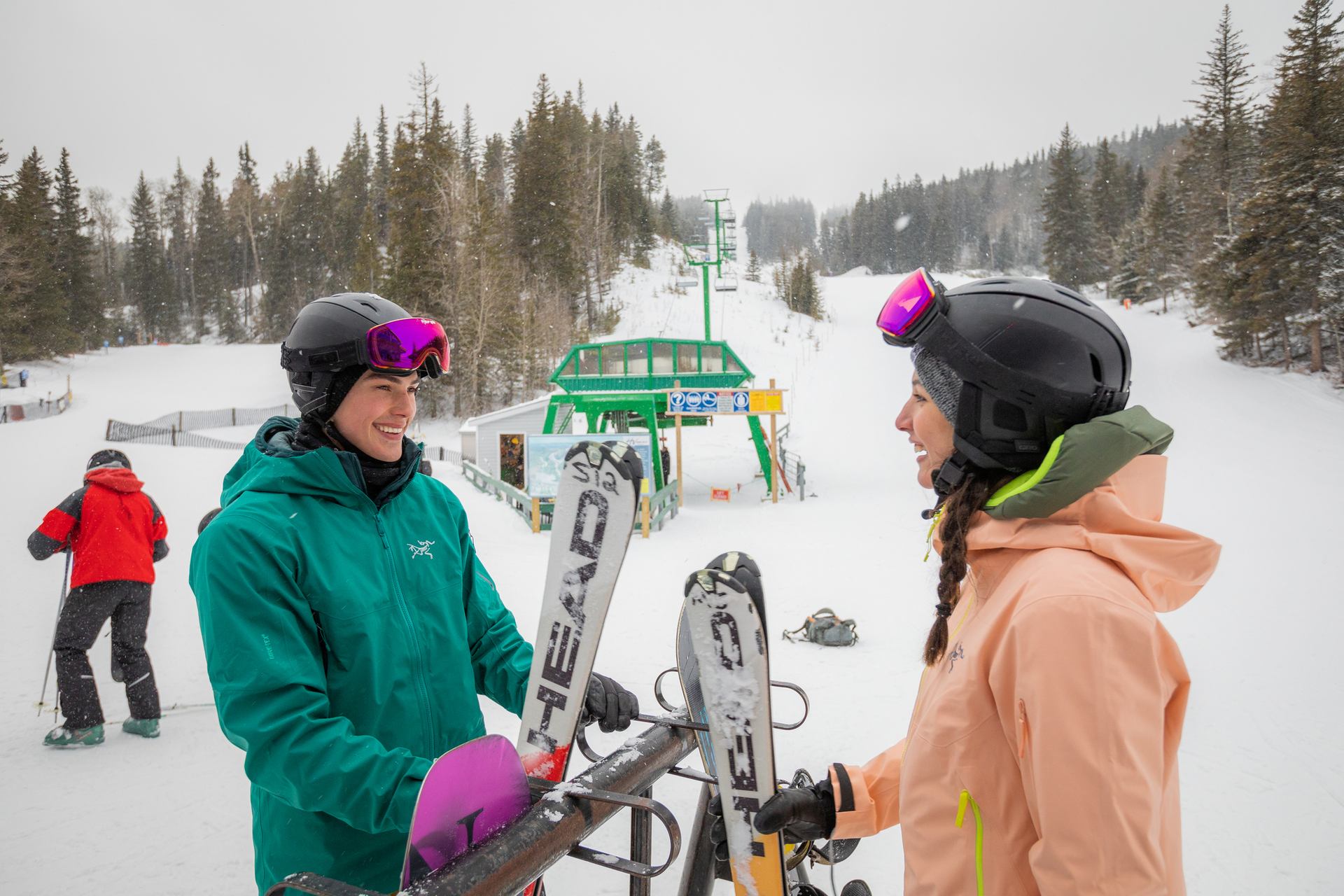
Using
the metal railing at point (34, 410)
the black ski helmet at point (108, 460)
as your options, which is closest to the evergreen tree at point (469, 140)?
the metal railing at point (34, 410)

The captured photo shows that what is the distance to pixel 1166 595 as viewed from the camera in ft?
3.83

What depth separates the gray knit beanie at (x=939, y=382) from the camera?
1410mm

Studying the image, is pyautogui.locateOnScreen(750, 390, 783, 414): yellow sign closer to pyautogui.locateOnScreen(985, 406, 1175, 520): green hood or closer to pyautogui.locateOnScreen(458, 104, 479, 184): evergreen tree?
pyautogui.locateOnScreen(985, 406, 1175, 520): green hood

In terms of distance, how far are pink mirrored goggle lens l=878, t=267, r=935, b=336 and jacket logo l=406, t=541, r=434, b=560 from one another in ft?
4.41

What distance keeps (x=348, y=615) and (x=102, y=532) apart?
14.0 ft

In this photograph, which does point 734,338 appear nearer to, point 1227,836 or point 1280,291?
point 1280,291

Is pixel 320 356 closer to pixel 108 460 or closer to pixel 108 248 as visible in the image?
pixel 108 460

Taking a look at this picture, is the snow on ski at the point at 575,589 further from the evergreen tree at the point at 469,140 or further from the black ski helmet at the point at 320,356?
the evergreen tree at the point at 469,140

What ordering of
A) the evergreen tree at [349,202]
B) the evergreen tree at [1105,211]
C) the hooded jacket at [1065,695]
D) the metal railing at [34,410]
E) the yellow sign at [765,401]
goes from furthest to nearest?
1. the evergreen tree at [349,202]
2. the evergreen tree at [1105,211]
3. the metal railing at [34,410]
4. the yellow sign at [765,401]
5. the hooded jacket at [1065,695]

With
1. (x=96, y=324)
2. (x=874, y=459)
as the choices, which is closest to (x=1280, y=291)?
(x=874, y=459)

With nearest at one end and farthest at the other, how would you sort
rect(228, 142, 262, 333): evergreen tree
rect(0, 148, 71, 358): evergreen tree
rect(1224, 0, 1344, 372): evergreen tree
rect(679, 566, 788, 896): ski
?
rect(679, 566, 788, 896): ski < rect(1224, 0, 1344, 372): evergreen tree < rect(0, 148, 71, 358): evergreen tree < rect(228, 142, 262, 333): evergreen tree

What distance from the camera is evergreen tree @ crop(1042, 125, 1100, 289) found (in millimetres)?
42344

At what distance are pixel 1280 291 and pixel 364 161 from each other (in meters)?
60.9

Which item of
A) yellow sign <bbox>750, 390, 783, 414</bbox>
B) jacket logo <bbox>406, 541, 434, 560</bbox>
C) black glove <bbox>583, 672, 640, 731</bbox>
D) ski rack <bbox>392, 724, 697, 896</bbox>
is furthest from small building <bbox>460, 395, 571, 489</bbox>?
ski rack <bbox>392, 724, 697, 896</bbox>
